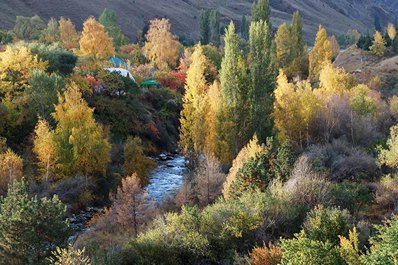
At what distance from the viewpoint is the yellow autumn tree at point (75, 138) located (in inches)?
1399

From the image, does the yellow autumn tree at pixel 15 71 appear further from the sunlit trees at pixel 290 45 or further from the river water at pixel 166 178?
the sunlit trees at pixel 290 45

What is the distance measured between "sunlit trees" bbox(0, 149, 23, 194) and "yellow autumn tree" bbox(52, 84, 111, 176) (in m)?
3.14

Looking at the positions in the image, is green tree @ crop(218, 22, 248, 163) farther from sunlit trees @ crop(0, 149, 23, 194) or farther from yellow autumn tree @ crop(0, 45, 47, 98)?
yellow autumn tree @ crop(0, 45, 47, 98)

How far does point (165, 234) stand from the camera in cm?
2289

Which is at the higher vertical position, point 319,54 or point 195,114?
point 319,54

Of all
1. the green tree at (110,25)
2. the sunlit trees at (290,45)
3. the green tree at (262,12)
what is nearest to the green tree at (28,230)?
the green tree at (262,12)

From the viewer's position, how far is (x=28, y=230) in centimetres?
2058

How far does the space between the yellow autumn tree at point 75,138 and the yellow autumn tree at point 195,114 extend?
7.83m

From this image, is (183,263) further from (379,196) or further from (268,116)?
(268,116)

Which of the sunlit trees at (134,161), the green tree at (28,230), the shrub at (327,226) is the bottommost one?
the sunlit trees at (134,161)

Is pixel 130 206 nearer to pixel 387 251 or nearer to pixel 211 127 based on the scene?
pixel 211 127

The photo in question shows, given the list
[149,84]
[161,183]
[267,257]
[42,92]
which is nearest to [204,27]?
[149,84]

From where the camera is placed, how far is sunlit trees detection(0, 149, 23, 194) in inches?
1277

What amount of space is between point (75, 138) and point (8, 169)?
214 inches
